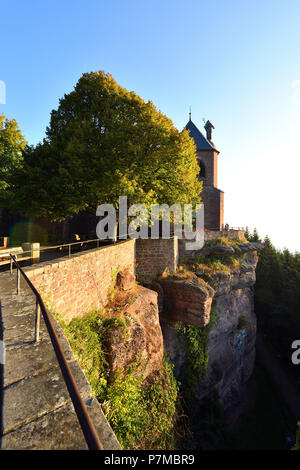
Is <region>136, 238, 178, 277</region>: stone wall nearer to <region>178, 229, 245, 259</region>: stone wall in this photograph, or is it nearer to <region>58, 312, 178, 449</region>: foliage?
<region>178, 229, 245, 259</region>: stone wall

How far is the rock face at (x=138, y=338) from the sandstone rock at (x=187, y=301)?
6.72ft

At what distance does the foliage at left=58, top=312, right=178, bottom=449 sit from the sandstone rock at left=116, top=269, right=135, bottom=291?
2.32 meters

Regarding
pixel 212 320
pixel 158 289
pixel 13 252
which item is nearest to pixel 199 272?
pixel 212 320

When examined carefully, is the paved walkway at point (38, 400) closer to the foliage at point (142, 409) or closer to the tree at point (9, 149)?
the foliage at point (142, 409)

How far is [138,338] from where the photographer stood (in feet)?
26.6

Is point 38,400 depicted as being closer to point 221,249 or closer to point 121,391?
point 121,391

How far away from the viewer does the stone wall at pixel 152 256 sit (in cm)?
1328

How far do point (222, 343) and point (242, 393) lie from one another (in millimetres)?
8805

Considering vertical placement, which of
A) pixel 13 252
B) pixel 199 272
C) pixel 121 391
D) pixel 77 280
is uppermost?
pixel 13 252

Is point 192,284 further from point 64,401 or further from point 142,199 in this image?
point 64,401

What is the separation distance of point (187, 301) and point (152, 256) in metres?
3.38

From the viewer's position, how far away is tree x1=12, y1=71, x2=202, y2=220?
37.2 feet

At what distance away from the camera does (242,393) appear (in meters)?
21.4

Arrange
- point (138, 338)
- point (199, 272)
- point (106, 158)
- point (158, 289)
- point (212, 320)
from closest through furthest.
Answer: point (138, 338), point (106, 158), point (158, 289), point (212, 320), point (199, 272)
